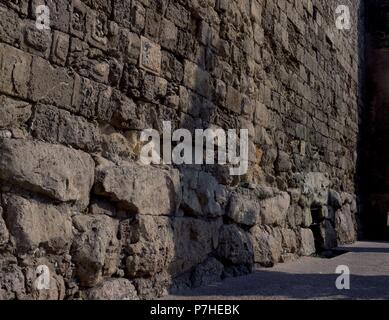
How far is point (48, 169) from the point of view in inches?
106

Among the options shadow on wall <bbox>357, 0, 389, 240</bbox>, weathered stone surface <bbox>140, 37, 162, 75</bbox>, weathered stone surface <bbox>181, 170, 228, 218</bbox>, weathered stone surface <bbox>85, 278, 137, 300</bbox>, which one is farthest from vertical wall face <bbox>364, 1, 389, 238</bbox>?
weathered stone surface <bbox>85, 278, 137, 300</bbox>

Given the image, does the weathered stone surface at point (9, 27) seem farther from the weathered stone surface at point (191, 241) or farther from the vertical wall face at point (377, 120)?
the vertical wall face at point (377, 120)

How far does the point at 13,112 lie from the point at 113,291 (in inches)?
47.2

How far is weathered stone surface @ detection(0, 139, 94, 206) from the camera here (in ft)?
8.24

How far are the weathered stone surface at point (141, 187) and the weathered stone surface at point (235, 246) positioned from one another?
0.83 m

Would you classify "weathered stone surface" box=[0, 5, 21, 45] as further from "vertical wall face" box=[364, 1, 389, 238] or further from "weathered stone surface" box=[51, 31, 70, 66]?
"vertical wall face" box=[364, 1, 389, 238]

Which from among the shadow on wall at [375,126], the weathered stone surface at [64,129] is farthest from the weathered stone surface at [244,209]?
the shadow on wall at [375,126]

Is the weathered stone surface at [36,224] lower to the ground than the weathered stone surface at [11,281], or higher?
higher

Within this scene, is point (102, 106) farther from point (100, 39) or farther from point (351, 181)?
point (351, 181)

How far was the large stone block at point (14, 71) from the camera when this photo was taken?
253 centimetres

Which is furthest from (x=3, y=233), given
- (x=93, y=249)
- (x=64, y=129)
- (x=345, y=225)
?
(x=345, y=225)

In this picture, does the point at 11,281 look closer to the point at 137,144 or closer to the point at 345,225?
the point at 137,144

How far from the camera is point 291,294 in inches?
144

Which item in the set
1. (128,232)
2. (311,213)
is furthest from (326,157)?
(128,232)
